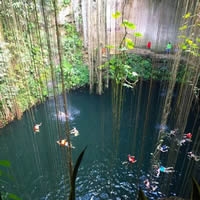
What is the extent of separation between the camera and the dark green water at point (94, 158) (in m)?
2.90

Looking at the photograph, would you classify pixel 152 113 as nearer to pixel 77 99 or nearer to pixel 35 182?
pixel 77 99

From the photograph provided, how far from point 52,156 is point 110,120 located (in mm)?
2083

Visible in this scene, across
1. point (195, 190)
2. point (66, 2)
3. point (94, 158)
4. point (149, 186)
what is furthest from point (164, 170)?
point (66, 2)

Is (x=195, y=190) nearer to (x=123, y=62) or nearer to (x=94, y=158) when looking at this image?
(x=123, y=62)

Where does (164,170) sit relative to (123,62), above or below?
below

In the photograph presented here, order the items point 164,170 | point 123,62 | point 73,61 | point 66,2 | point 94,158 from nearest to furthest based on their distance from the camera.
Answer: point 123,62 < point 164,170 < point 94,158 < point 66,2 < point 73,61

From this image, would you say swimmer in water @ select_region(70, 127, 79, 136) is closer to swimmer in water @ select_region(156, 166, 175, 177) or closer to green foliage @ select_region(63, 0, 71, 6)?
swimmer in water @ select_region(156, 166, 175, 177)

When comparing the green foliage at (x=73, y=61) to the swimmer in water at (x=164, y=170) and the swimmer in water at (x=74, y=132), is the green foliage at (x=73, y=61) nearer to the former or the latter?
the swimmer in water at (x=74, y=132)

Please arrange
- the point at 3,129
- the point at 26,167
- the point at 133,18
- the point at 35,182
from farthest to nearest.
Answer: the point at 133,18, the point at 3,129, the point at 26,167, the point at 35,182

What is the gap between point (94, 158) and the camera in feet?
12.0

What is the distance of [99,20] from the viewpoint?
15.5 ft

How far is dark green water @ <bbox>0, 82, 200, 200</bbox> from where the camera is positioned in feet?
9.50

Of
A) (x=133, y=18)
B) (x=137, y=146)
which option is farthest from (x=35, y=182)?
(x=133, y=18)

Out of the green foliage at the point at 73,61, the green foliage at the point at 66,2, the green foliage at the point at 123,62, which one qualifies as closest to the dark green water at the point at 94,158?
the green foliage at the point at 123,62
